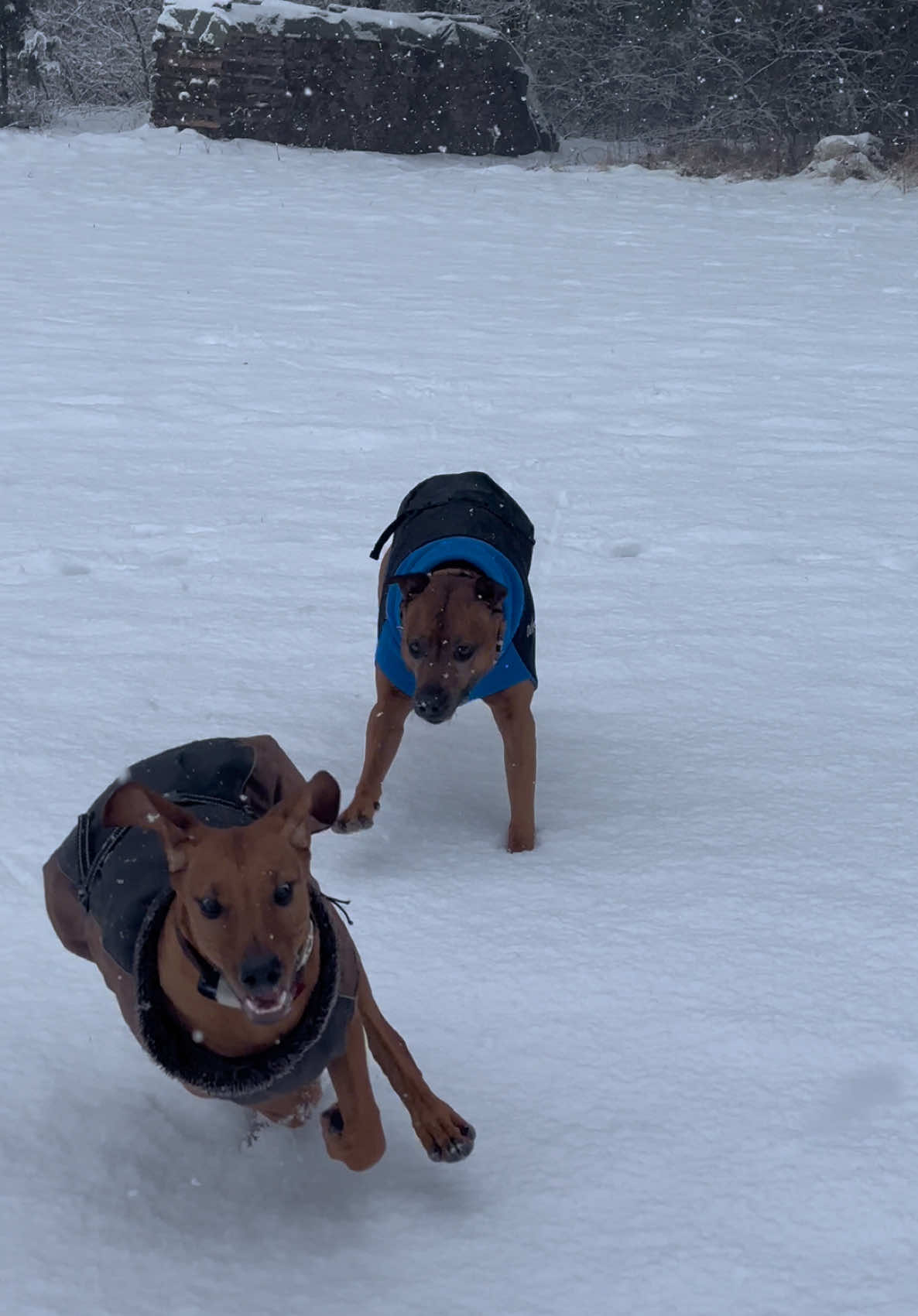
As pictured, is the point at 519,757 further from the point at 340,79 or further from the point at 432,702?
the point at 340,79

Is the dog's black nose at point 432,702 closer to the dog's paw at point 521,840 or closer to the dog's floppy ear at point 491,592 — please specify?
the dog's floppy ear at point 491,592

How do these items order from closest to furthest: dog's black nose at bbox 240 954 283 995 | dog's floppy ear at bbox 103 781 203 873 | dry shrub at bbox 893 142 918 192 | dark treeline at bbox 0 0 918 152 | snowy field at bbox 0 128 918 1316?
dog's black nose at bbox 240 954 283 995
dog's floppy ear at bbox 103 781 203 873
snowy field at bbox 0 128 918 1316
dry shrub at bbox 893 142 918 192
dark treeline at bbox 0 0 918 152

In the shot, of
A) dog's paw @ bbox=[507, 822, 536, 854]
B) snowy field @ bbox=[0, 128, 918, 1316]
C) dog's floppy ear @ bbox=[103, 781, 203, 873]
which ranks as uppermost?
dog's floppy ear @ bbox=[103, 781, 203, 873]

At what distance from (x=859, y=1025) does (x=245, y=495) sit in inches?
147

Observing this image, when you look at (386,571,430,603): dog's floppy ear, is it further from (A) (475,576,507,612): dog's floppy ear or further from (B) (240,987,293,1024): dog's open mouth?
(B) (240,987,293,1024): dog's open mouth

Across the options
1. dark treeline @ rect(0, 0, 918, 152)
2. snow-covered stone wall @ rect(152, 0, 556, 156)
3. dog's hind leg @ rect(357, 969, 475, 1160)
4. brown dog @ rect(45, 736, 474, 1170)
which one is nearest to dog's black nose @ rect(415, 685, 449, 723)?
brown dog @ rect(45, 736, 474, 1170)

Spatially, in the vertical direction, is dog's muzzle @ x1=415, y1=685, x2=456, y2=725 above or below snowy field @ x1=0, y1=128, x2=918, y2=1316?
above

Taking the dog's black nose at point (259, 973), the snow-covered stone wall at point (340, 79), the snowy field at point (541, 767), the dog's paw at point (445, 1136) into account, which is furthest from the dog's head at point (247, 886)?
the snow-covered stone wall at point (340, 79)

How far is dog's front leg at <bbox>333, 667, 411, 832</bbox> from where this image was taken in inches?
138

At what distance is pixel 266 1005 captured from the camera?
195 cm

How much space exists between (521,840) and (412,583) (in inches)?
27.9

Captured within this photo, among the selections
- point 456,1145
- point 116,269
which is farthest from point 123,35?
point 456,1145

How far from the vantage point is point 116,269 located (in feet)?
31.2

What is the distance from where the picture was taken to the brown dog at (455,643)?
3.37 metres
